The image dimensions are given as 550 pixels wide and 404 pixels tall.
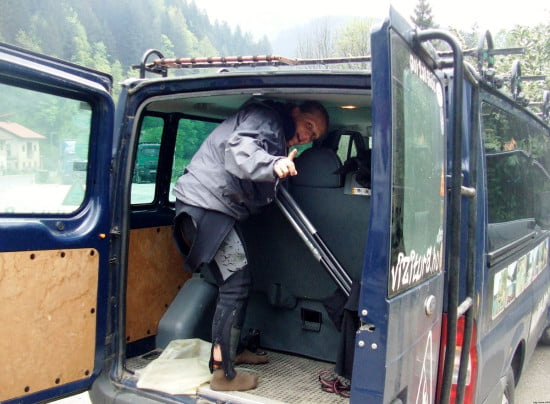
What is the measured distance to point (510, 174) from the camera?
3227 millimetres

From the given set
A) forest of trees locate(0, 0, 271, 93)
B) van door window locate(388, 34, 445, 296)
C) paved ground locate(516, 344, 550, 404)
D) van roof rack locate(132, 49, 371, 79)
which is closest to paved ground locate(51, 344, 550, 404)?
paved ground locate(516, 344, 550, 404)

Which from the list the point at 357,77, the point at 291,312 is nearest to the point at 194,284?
the point at 291,312

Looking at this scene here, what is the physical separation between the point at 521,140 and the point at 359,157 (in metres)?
1.12

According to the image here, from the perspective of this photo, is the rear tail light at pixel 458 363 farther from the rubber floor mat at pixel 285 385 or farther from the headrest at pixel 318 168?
the headrest at pixel 318 168

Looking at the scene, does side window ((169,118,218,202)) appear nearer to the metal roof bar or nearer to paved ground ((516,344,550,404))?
the metal roof bar

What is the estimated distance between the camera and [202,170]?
3012 millimetres

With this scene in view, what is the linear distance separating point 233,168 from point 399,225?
102 centimetres

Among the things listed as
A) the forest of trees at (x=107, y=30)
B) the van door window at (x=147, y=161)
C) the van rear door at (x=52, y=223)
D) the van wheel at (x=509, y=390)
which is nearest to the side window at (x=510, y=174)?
the van wheel at (x=509, y=390)

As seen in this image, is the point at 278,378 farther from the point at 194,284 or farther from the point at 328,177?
the point at 328,177

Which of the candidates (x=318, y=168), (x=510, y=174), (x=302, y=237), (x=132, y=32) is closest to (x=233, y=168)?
(x=302, y=237)

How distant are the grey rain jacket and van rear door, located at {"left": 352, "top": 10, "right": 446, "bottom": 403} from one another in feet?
2.79

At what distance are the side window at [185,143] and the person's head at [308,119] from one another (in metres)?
1.00

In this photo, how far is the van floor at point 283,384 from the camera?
284 centimetres

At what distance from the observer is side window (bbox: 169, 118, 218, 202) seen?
12.8 ft
